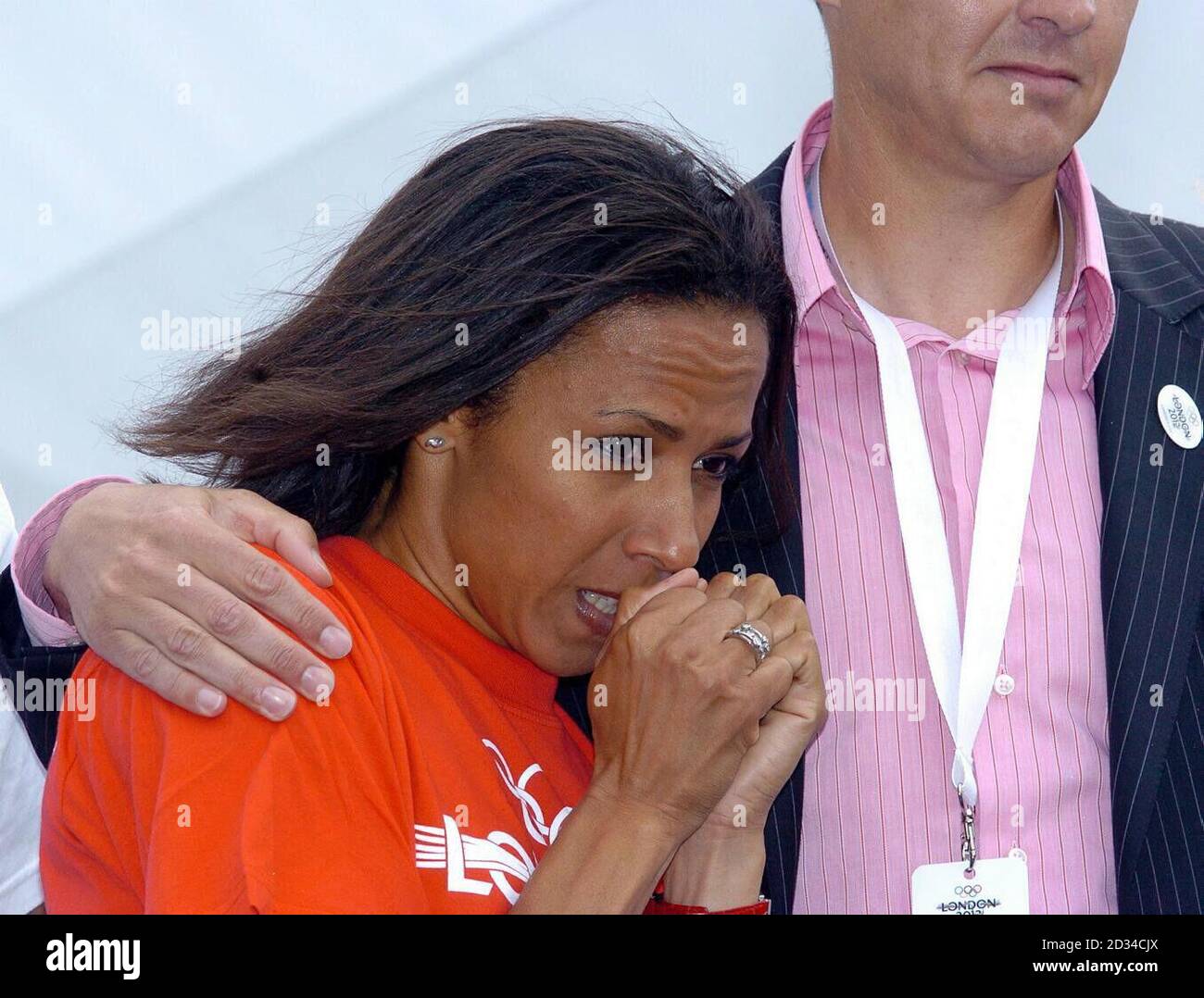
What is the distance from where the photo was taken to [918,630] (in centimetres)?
211

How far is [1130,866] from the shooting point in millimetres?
1944

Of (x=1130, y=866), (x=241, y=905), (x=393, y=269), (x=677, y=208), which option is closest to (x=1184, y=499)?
(x=1130, y=866)

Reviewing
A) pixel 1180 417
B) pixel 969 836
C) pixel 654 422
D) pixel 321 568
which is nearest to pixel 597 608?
pixel 654 422

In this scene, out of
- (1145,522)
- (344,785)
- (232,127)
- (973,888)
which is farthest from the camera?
(232,127)

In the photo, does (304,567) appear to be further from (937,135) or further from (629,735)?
(937,135)

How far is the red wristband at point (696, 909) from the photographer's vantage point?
1.77m

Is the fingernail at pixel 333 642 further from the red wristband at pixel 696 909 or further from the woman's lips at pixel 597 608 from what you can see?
the red wristband at pixel 696 909

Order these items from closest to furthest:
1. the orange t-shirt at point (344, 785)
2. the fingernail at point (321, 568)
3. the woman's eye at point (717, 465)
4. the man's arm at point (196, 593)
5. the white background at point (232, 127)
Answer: the orange t-shirt at point (344, 785) → the man's arm at point (196, 593) → the fingernail at point (321, 568) → the woman's eye at point (717, 465) → the white background at point (232, 127)

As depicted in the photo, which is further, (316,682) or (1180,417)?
(1180,417)

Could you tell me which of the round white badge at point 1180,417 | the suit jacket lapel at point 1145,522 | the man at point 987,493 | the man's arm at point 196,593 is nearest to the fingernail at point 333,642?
the man's arm at point 196,593

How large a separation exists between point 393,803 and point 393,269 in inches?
26.7

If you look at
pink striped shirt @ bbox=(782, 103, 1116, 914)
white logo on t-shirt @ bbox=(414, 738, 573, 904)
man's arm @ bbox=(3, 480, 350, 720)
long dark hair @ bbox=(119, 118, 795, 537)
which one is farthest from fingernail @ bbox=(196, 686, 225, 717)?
pink striped shirt @ bbox=(782, 103, 1116, 914)

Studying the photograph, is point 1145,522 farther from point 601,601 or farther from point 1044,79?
point 601,601

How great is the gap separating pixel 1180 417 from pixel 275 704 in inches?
54.1
